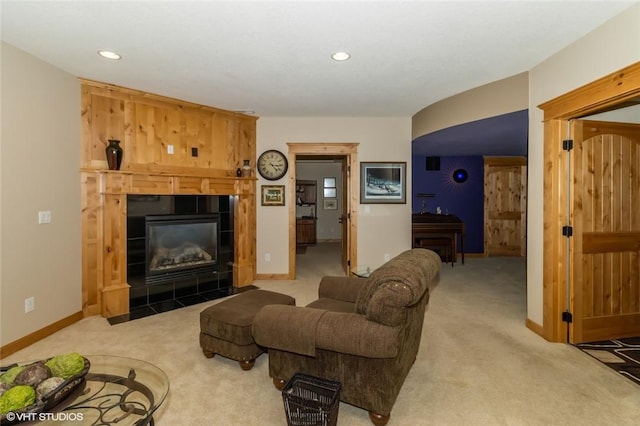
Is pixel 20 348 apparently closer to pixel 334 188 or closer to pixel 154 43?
pixel 154 43

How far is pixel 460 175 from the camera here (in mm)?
7238

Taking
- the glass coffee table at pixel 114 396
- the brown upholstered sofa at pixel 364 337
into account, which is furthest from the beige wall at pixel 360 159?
the glass coffee table at pixel 114 396

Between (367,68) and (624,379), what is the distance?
3.23 m

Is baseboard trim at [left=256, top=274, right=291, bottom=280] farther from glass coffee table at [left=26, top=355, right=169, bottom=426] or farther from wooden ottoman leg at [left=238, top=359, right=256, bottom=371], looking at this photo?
glass coffee table at [left=26, top=355, right=169, bottom=426]

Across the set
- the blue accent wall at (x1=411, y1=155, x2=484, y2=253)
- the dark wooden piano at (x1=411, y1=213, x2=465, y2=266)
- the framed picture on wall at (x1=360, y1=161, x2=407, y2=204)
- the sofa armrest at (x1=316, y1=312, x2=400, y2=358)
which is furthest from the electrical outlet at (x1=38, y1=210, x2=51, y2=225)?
the blue accent wall at (x1=411, y1=155, x2=484, y2=253)

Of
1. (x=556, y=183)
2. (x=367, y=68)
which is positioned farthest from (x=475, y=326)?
(x=367, y=68)

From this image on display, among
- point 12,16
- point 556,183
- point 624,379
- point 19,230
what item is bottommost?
point 624,379

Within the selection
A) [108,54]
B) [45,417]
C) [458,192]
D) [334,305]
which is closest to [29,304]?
[45,417]

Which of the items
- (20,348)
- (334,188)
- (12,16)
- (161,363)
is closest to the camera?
(12,16)

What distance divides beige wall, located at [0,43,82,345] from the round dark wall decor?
6717mm

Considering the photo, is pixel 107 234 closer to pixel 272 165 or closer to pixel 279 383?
pixel 272 165

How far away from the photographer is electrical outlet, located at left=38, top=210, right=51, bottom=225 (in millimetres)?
3043

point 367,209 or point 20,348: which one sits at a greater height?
point 367,209

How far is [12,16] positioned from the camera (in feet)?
7.58
